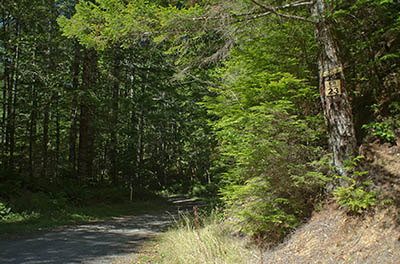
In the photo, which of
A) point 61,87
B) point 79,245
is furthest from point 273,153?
point 61,87

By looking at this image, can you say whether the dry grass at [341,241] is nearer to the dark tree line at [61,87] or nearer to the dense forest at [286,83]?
the dense forest at [286,83]

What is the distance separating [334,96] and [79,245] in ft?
22.6

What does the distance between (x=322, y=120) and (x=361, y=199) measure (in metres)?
1.89

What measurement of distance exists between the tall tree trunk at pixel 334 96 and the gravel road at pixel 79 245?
4.24 m

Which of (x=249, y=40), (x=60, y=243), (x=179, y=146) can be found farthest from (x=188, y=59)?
(x=179, y=146)

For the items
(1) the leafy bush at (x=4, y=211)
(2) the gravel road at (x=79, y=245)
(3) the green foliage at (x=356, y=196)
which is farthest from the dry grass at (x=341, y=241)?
(1) the leafy bush at (x=4, y=211)

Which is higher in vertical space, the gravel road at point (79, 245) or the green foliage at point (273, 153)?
the green foliage at point (273, 153)

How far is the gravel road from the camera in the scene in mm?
6020

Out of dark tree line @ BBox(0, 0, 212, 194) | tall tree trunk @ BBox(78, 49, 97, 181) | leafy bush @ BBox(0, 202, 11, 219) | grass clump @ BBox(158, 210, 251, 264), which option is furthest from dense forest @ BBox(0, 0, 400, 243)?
tall tree trunk @ BBox(78, 49, 97, 181)

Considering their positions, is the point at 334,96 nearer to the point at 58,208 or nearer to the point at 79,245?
the point at 79,245

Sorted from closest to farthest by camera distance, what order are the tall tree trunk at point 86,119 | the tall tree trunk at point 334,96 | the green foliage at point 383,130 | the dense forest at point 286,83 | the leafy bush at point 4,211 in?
the green foliage at point 383,130, the tall tree trunk at point 334,96, the dense forest at point 286,83, the leafy bush at point 4,211, the tall tree trunk at point 86,119

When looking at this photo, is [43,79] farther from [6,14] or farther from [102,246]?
[102,246]

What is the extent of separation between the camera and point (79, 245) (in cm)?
731

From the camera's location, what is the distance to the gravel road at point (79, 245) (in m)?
6.02
